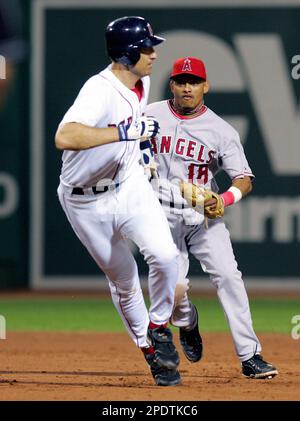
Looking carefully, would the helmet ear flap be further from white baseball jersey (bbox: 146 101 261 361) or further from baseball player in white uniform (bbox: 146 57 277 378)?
white baseball jersey (bbox: 146 101 261 361)

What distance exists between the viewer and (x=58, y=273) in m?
12.8

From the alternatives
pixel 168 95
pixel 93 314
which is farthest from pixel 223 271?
pixel 168 95

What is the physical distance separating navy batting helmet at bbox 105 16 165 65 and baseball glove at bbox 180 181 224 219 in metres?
0.83

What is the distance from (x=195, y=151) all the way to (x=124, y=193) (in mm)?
803

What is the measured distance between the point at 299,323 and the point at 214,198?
3.72 m

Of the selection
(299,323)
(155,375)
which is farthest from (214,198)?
(299,323)

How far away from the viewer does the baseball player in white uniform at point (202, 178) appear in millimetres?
6879

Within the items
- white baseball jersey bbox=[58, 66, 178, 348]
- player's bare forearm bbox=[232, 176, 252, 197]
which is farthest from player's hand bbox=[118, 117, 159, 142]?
player's bare forearm bbox=[232, 176, 252, 197]

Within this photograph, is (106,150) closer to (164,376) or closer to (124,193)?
(124,193)

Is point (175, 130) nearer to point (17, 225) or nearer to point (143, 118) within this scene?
point (143, 118)

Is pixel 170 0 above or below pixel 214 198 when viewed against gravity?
above

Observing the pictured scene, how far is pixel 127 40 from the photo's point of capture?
6.43m

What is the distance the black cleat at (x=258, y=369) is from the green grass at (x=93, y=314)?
9.77ft

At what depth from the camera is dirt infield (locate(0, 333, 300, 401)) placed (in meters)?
6.10
